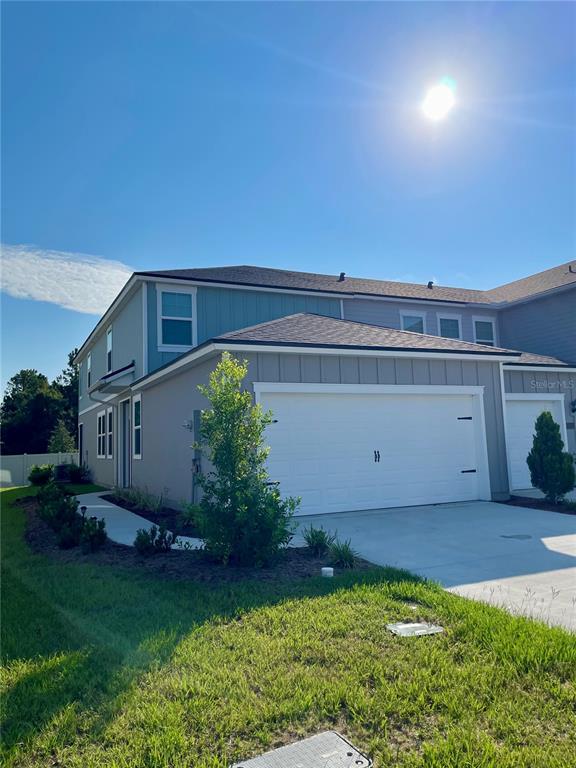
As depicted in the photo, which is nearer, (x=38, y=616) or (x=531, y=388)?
(x=38, y=616)

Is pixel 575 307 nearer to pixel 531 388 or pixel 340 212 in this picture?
pixel 531 388

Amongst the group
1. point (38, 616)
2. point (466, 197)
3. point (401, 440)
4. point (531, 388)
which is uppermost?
point (466, 197)

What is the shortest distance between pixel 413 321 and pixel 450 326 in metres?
1.55

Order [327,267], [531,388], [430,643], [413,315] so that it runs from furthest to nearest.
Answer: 1. [327,267]
2. [413,315]
3. [531,388]
4. [430,643]

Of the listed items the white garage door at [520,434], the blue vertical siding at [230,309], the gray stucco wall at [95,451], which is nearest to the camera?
the white garage door at [520,434]

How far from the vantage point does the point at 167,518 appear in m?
10.3

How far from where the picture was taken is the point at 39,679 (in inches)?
133

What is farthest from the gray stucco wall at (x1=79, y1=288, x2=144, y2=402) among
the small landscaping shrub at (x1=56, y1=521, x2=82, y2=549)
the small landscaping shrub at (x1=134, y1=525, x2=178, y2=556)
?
the small landscaping shrub at (x1=134, y1=525, x2=178, y2=556)

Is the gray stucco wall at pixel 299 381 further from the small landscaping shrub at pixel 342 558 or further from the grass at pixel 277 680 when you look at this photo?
the grass at pixel 277 680

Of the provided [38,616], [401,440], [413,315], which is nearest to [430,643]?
[38,616]

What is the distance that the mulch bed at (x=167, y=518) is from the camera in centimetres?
878

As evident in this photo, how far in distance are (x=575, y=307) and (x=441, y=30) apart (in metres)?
10.4

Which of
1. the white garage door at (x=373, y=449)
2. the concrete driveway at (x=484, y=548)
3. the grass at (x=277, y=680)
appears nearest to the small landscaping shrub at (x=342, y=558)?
the concrete driveway at (x=484, y=548)

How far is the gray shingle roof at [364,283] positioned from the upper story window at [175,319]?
52 centimetres
